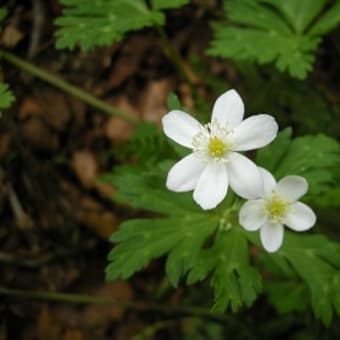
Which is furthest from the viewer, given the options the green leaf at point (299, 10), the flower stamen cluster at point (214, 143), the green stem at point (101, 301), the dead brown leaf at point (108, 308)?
the dead brown leaf at point (108, 308)

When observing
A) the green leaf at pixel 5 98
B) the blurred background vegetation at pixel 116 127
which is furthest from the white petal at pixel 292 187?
the green leaf at pixel 5 98

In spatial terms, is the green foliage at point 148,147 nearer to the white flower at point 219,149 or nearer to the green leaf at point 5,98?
the green leaf at point 5,98

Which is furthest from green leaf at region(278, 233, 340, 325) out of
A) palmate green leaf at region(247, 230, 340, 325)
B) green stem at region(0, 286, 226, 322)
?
green stem at region(0, 286, 226, 322)

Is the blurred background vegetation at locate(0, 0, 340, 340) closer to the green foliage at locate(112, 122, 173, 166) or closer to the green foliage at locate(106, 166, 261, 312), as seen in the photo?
the green foliage at locate(112, 122, 173, 166)

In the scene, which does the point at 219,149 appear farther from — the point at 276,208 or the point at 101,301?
the point at 101,301

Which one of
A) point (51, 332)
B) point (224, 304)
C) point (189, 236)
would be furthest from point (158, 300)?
point (224, 304)

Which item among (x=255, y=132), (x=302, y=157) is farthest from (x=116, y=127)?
(x=255, y=132)

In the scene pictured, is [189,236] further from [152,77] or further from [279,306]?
[152,77]
